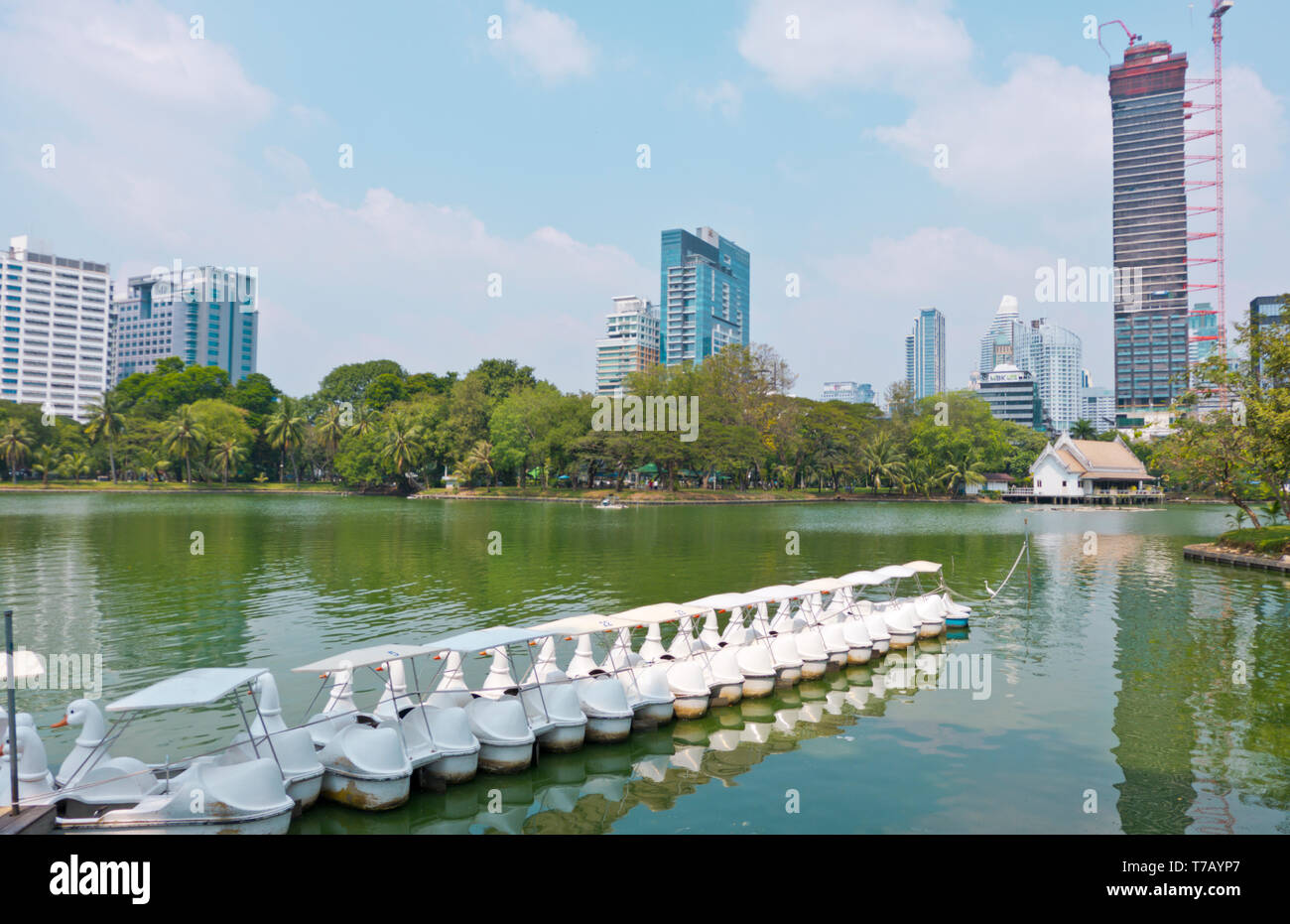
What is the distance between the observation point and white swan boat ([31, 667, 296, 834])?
838cm

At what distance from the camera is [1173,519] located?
→ 6950 cm

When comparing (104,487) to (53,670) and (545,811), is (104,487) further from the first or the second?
(545,811)

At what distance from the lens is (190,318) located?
189750 mm

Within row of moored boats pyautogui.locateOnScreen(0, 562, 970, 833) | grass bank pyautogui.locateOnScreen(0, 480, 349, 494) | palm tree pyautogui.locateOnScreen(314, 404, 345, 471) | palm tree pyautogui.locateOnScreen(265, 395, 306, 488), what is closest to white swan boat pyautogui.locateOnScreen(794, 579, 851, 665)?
row of moored boats pyautogui.locateOnScreen(0, 562, 970, 833)

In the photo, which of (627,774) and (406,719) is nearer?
(406,719)

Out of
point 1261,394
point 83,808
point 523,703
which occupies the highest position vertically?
point 1261,394

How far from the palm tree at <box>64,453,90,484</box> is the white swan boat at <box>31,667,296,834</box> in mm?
105494

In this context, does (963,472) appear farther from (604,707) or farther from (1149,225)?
(1149,225)

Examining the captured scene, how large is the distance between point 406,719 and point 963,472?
97689 mm

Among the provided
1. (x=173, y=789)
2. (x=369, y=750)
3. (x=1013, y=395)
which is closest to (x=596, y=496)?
(x=369, y=750)

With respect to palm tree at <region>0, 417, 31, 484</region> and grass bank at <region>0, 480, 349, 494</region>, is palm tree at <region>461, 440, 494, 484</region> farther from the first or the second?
palm tree at <region>0, 417, 31, 484</region>
